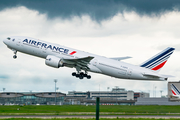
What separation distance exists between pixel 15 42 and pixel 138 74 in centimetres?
2978

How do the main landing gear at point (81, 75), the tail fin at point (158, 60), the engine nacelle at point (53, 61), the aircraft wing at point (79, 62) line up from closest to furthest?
the aircraft wing at point (79, 62) < the engine nacelle at point (53, 61) < the tail fin at point (158, 60) < the main landing gear at point (81, 75)

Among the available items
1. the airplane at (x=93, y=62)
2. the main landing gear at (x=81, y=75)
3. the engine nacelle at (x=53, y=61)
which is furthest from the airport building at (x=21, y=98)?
the engine nacelle at (x=53, y=61)

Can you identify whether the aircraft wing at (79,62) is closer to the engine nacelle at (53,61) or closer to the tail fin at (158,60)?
the engine nacelle at (53,61)

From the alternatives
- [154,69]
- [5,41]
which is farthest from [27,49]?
[154,69]

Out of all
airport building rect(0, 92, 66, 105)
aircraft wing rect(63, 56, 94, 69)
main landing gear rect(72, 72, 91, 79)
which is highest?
aircraft wing rect(63, 56, 94, 69)

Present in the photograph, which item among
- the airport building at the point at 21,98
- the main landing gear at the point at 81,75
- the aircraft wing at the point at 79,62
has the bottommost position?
the airport building at the point at 21,98

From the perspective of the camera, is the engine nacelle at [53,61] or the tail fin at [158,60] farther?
the tail fin at [158,60]

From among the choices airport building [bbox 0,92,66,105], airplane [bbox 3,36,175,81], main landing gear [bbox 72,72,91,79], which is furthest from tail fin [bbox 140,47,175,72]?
airport building [bbox 0,92,66,105]

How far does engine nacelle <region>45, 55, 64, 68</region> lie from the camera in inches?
2365

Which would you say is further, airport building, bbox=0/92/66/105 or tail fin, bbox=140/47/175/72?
airport building, bbox=0/92/66/105

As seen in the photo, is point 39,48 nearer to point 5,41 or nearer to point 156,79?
point 5,41

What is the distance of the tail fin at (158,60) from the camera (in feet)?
202

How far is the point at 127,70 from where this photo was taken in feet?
197

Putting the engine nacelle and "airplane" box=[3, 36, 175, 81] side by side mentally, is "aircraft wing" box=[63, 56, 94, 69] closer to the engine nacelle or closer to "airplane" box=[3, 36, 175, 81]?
"airplane" box=[3, 36, 175, 81]
